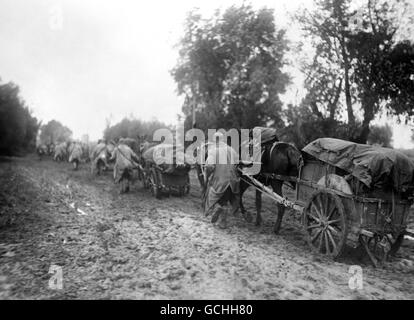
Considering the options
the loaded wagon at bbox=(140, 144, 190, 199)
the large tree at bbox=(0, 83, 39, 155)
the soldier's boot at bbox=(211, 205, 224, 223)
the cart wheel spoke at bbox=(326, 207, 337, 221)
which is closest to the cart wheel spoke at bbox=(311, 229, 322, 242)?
the cart wheel spoke at bbox=(326, 207, 337, 221)

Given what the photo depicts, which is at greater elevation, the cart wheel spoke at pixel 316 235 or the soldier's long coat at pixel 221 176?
the soldier's long coat at pixel 221 176

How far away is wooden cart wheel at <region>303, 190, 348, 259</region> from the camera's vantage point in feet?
17.0

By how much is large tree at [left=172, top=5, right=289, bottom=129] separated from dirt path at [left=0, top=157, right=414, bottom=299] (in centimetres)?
1841

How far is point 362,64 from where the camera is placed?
621 inches

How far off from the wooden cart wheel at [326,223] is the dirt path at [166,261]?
262 mm

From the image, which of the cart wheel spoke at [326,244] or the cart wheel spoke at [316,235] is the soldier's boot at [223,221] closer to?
the cart wheel spoke at [316,235]

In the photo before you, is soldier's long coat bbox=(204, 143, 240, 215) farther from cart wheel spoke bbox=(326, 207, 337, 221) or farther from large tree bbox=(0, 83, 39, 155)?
large tree bbox=(0, 83, 39, 155)

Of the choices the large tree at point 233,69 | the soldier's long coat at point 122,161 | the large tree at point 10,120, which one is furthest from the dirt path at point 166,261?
the large tree at point 10,120

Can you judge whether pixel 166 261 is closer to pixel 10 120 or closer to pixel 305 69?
pixel 305 69

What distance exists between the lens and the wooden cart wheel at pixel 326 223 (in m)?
5.20

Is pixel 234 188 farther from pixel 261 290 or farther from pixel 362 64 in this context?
pixel 362 64

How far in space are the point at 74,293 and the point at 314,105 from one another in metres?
16.4

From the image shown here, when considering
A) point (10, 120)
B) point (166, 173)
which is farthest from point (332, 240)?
point (10, 120)
